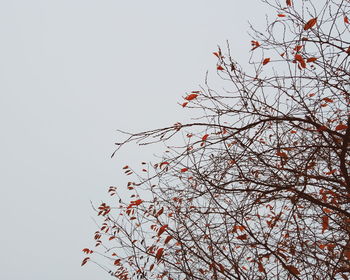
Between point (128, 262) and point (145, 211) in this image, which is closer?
point (145, 211)

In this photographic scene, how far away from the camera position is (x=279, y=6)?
2.91 meters

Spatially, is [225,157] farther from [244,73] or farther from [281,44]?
[281,44]

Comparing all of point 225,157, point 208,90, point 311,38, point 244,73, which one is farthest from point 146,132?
point 311,38

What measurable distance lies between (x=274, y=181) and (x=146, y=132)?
4.69 feet

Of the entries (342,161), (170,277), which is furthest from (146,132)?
(170,277)

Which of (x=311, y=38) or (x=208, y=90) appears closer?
(x=208, y=90)

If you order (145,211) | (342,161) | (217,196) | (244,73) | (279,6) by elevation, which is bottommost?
(342,161)

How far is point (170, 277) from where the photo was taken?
3.75 meters

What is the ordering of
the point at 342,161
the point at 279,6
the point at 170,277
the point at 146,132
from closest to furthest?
the point at 146,132
the point at 342,161
the point at 279,6
the point at 170,277

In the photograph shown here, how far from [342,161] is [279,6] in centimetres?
167

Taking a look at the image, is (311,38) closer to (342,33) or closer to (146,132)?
(342,33)

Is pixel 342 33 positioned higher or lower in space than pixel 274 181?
higher

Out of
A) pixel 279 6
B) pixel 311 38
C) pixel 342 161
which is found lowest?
pixel 342 161

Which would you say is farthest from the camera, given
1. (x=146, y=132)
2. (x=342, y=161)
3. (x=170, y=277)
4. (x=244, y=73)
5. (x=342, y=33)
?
(x=170, y=277)
